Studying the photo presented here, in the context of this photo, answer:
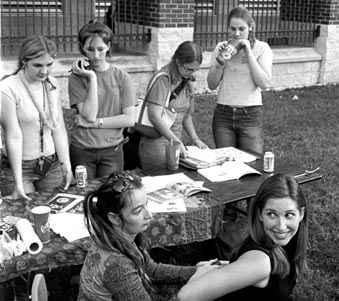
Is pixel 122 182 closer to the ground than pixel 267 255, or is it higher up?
higher up

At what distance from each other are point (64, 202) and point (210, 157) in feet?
4.34

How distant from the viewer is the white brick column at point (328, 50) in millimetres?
12391

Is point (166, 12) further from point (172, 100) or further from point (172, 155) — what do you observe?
point (172, 155)

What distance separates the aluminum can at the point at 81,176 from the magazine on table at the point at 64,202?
132 mm

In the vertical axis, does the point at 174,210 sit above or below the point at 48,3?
below

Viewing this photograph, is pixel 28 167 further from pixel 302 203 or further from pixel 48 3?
pixel 48 3

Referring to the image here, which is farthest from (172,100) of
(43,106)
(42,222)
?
(42,222)

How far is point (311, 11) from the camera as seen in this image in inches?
499

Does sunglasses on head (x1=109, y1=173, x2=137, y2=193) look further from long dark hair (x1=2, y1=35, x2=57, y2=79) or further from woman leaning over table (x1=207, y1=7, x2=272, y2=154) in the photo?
woman leaning over table (x1=207, y1=7, x2=272, y2=154)

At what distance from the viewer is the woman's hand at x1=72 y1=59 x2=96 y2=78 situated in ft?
13.2

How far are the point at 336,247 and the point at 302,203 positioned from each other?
7.55ft

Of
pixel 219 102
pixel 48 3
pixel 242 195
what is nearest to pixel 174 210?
pixel 242 195

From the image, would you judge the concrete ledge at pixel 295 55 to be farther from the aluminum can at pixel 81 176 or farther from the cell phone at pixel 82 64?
the aluminum can at pixel 81 176

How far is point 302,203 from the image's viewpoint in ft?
8.82
